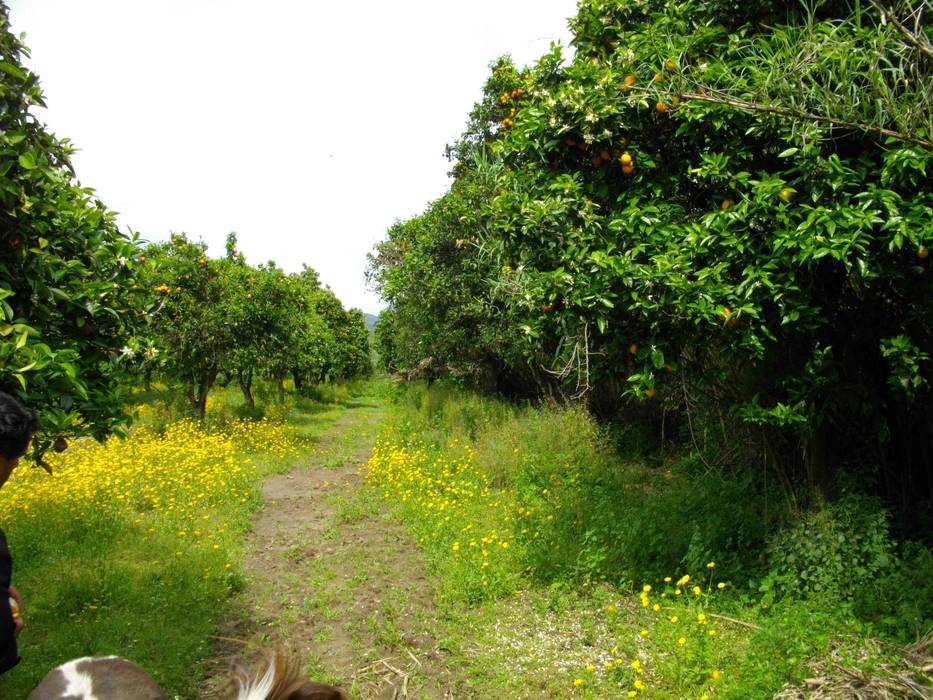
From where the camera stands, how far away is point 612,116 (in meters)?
5.29

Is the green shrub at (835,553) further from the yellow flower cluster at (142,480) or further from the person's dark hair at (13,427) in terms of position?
the yellow flower cluster at (142,480)

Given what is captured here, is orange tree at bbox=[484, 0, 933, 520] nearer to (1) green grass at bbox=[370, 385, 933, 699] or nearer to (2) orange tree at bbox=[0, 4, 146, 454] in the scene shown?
A: (1) green grass at bbox=[370, 385, 933, 699]

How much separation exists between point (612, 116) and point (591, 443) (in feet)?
16.6

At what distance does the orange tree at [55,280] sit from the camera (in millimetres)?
3430

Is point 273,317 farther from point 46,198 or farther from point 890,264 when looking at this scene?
point 890,264

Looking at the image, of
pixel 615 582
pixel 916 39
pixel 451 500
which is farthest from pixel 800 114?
pixel 451 500

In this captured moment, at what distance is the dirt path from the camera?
4.64 m

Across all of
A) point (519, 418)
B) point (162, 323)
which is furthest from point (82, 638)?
point (162, 323)

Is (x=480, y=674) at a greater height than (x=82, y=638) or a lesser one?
lesser

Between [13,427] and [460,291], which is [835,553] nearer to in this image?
[13,427]

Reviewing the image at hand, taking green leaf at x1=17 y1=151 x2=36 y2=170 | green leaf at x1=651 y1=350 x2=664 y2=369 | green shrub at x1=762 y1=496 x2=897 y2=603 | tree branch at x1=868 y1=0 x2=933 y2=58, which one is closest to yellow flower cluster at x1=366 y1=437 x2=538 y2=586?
green shrub at x1=762 y1=496 x2=897 y2=603

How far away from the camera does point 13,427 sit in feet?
7.70

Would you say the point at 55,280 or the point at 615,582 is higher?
the point at 55,280

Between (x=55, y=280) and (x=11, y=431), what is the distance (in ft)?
5.71
